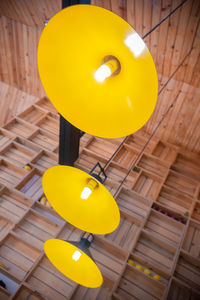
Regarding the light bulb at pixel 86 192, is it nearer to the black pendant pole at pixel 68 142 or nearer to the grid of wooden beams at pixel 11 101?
the black pendant pole at pixel 68 142

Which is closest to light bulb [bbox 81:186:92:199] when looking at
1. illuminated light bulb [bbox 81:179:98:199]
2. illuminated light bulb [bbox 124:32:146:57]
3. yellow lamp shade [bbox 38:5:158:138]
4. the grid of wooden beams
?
illuminated light bulb [bbox 81:179:98:199]

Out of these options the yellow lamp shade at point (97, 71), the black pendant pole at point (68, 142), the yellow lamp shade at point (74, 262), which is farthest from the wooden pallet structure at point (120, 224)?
the yellow lamp shade at point (97, 71)

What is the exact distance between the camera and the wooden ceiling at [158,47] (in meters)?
3.49

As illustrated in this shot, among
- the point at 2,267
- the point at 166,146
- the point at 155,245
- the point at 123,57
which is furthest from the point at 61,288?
the point at 166,146

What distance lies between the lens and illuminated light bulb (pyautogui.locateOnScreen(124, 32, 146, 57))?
2.43ft

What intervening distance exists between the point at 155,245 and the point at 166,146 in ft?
7.32

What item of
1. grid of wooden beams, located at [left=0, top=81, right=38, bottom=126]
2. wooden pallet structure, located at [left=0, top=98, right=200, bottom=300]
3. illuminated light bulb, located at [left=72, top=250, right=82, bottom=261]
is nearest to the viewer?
illuminated light bulb, located at [left=72, top=250, right=82, bottom=261]

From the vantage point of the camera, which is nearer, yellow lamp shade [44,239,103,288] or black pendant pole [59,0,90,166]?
yellow lamp shade [44,239,103,288]

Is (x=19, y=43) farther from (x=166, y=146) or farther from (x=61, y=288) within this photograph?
(x=61, y=288)

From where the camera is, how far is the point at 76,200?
140cm

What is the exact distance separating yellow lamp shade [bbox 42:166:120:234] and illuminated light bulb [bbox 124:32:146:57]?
2.61 feet

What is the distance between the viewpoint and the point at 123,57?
0.81 meters

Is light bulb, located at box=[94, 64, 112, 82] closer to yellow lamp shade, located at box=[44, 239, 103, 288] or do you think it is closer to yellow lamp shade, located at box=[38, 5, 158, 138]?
yellow lamp shade, located at box=[38, 5, 158, 138]

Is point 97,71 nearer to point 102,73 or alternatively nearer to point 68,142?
point 102,73
